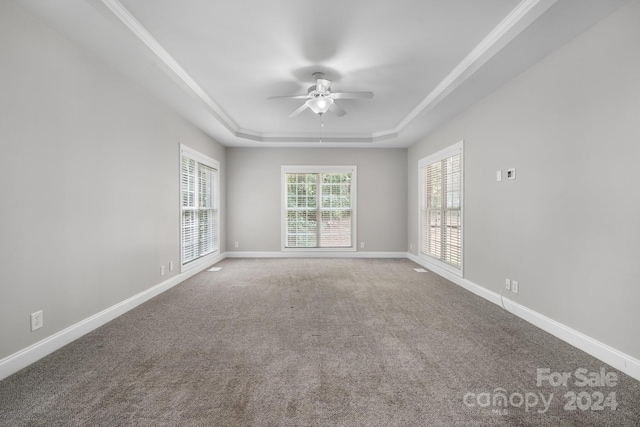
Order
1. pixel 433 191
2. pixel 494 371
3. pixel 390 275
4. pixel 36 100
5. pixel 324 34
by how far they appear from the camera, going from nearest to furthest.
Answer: pixel 494 371
pixel 36 100
pixel 324 34
pixel 390 275
pixel 433 191

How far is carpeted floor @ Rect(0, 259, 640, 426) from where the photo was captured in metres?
1.58

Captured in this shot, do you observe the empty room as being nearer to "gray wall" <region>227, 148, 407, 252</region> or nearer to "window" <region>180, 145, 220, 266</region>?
"window" <region>180, 145, 220, 266</region>

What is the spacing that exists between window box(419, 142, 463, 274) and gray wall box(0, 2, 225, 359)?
4.39 meters

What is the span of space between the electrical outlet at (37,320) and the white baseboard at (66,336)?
0.12m

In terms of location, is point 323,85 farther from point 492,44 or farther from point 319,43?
point 492,44

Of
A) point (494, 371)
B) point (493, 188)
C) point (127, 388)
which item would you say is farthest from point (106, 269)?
point (493, 188)

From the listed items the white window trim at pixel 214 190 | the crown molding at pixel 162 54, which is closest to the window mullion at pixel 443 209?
the crown molding at pixel 162 54

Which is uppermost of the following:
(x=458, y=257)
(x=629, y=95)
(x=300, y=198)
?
(x=629, y=95)

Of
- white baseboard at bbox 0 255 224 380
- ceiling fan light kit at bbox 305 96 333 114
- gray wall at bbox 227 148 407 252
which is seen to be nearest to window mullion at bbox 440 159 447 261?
gray wall at bbox 227 148 407 252

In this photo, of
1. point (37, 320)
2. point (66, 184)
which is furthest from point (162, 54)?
point (37, 320)

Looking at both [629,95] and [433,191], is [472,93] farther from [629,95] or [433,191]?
[433,191]

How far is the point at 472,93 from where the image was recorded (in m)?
3.57

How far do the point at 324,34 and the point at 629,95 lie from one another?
2.38 meters

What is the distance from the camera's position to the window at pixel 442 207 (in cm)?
454
